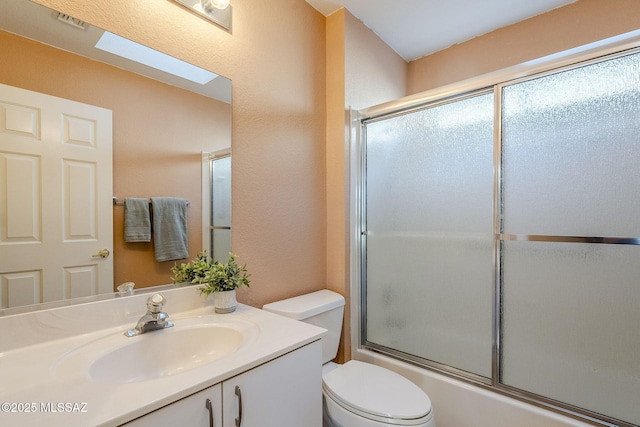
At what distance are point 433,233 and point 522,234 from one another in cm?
40

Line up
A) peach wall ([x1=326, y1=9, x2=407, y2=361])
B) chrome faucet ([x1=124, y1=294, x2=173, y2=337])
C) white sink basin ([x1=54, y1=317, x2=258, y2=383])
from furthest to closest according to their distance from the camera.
A: peach wall ([x1=326, y1=9, x2=407, y2=361]), chrome faucet ([x1=124, y1=294, x2=173, y2=337]), white sink basin ([x1=54, y1=317, x2=258, y2=383])

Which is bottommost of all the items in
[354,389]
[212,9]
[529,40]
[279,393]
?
[354,389]

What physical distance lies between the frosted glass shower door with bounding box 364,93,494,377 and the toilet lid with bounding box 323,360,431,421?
0.40 meters

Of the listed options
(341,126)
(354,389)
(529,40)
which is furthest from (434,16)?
(354,389)

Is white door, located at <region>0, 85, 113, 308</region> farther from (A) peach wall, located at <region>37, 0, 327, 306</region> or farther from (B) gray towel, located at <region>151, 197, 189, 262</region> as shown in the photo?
(A) peach wall, located at <region>37, 0, 327, 306</region>

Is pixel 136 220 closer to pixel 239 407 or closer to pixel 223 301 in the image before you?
pixel 223 301

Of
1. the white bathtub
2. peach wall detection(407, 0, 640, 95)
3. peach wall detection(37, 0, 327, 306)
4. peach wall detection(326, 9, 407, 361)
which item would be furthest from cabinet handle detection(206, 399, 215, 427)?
peach wall detection(407, 0, 640, 95)

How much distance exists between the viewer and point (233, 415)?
79cm

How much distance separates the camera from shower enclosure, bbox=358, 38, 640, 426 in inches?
46.8

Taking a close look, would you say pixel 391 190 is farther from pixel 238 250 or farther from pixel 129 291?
pixel 129 291

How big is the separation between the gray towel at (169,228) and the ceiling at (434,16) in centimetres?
137

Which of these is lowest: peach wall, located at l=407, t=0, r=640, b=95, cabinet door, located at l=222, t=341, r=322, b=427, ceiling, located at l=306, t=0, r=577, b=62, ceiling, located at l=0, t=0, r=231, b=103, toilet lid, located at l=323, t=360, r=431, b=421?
toilet lid, located at l=323, t=360, r=431, b=421

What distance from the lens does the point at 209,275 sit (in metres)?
1.19

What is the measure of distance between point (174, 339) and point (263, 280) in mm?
515
